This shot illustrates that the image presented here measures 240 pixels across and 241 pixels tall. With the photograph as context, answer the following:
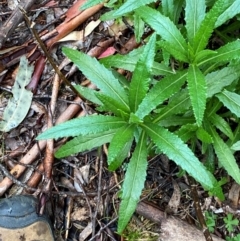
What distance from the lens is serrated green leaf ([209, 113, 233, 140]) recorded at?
236cm

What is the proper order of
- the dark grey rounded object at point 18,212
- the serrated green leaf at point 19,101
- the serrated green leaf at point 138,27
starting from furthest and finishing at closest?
the serrated green leaf at point 19,101, the dark grey rounded object at point 18,212, the serrated green leaf at point 138,27

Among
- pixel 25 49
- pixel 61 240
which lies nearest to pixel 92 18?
pixel 25 49

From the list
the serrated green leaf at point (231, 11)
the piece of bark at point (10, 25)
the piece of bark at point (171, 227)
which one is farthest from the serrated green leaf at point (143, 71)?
the piece of bark at point (10, 25)

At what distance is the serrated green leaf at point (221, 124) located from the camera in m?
2.36

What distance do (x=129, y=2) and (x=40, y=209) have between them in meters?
1.34

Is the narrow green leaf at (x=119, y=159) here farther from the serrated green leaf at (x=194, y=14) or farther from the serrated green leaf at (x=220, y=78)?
the serrated green leaf at (x=194, y=14)

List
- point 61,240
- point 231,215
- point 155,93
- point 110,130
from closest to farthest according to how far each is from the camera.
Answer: point 155,93 → point 110,130 → point 231,215 → point 61,240

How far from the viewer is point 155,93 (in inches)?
80.1

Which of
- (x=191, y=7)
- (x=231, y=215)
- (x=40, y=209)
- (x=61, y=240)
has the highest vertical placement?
(x=191, y=7)

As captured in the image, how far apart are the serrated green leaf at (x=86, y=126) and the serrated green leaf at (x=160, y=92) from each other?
0.47 ft

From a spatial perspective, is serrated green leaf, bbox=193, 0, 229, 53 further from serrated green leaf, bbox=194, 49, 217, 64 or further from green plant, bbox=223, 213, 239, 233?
green plant, bbox=223, 213, 239, 233

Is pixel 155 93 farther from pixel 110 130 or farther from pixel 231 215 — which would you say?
pixel 231 215

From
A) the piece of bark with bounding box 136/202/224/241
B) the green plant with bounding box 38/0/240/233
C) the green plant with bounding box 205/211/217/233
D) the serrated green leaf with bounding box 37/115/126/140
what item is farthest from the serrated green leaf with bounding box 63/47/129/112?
the green plant with bounding box 205/211/217/233

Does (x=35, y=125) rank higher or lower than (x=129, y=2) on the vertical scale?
lower
